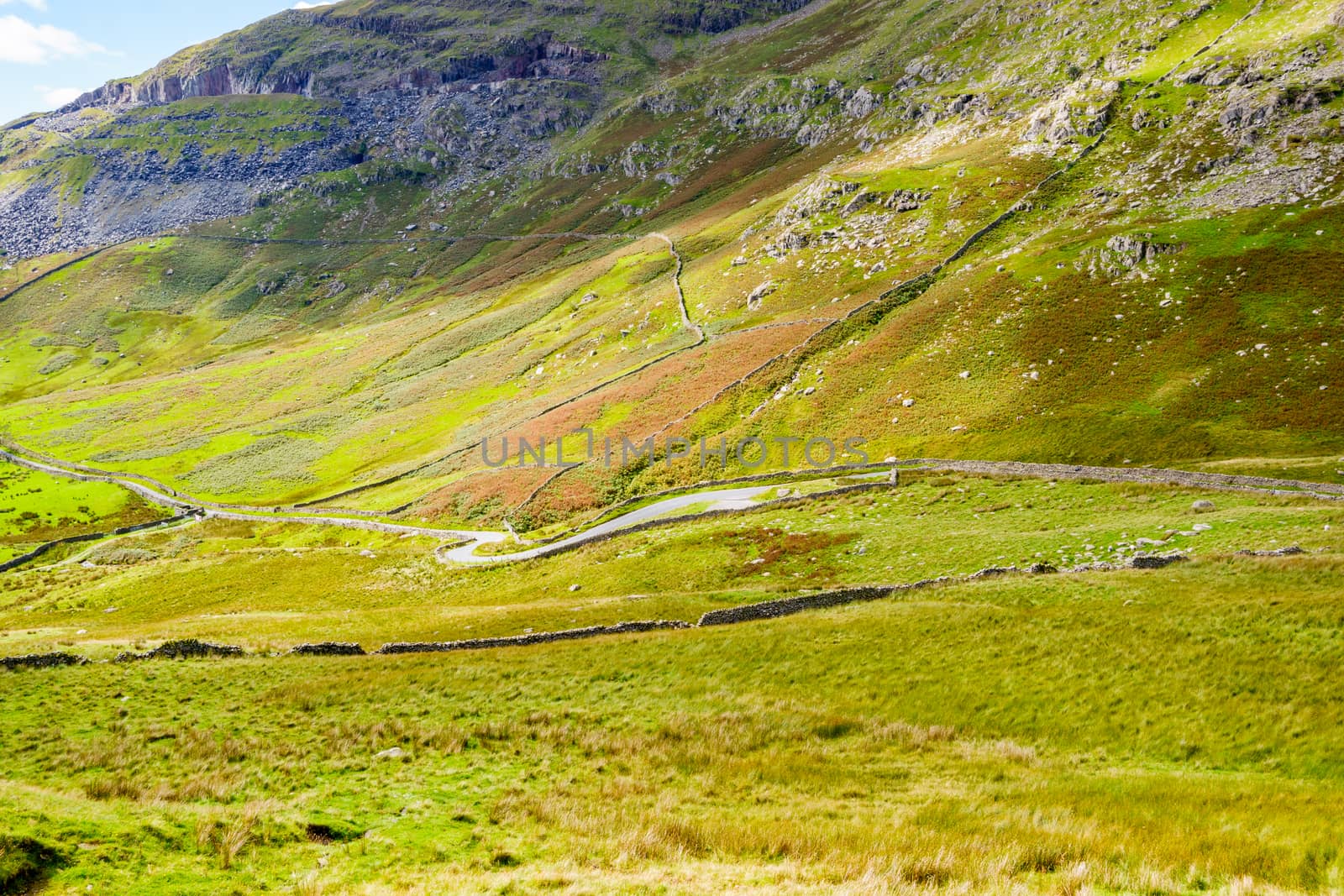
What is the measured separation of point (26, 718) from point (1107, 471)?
52902 millimetres

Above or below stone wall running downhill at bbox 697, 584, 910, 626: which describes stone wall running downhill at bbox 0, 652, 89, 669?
above

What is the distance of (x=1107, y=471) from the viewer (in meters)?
40.8

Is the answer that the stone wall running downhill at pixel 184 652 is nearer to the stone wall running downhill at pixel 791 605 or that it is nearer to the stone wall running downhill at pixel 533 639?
the stone wall running downhill at pixel 533 639

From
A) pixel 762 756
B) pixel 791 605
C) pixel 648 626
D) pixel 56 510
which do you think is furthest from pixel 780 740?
pixel 56 510

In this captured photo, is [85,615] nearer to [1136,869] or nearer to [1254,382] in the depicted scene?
[1136,869]

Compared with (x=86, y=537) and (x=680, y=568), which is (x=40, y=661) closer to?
(x=680, y=568)

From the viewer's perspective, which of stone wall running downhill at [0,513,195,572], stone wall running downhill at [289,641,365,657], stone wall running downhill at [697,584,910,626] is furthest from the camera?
stone wall running downhill at [0,513,195,572]

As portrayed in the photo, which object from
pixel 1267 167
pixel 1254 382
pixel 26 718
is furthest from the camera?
pixel 1267 167

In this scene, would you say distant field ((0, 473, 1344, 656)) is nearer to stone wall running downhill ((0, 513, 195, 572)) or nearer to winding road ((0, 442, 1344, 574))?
winding road ((0, 442, 1344, 574))

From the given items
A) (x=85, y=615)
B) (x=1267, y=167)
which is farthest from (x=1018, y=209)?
(x=85, y=615)

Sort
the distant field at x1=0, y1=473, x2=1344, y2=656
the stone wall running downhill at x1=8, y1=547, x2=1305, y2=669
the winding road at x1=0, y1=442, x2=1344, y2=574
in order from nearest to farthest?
1. the stone wall running downhill at x1=8, y1=547, x2=1305, y2=669
2. the distant field at x1=0, y1=473, x2=1344, y2=656
3. the winding road at x1=0, y1=442, x2=1344, y2=574

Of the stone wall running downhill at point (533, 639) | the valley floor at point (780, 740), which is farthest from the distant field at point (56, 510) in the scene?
the stone wall running downhill at point (533, 639)

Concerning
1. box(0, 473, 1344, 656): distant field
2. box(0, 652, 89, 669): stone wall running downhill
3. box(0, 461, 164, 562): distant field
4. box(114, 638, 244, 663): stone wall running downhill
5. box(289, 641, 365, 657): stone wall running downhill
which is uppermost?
box(0, 461, 164, 562): distant field

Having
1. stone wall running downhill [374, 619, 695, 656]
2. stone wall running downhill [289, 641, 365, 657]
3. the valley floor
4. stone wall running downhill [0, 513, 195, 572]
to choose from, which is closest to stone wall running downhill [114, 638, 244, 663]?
the valley floor
